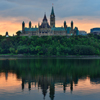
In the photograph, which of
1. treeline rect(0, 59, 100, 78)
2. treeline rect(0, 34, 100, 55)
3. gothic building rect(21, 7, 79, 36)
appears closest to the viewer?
treeline rect(0, 59, 100, 78)

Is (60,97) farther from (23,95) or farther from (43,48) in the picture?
(43,48)

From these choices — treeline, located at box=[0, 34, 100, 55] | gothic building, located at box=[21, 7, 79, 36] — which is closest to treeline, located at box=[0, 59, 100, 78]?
treeline, located at box=[0, 34, 100, 55]

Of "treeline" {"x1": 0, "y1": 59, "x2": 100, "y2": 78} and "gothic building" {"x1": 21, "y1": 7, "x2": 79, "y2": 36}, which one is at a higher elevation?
"gothic building" {"x1": 21, "y1": 7, "x2": 79, "y2": 36}

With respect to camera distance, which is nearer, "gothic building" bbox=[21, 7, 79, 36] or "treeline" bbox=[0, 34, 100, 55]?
"treeline" bbox=[0, 34, 100, 55]

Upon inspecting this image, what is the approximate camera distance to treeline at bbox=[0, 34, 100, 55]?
130 meters

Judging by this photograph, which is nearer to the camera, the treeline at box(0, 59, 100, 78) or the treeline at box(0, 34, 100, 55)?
the treeline at box(0, 59, 100, 78)

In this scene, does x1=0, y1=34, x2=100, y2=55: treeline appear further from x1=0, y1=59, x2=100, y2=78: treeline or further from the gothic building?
x1=0, y1=59, x2=100, y2=78: treeline

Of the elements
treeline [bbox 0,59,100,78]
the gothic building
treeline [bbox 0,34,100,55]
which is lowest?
treeline [bbox 0,59,100,78]

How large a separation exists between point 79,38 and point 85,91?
139 meters

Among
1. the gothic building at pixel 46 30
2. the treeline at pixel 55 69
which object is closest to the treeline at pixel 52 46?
the gothic building at pixel 46 30

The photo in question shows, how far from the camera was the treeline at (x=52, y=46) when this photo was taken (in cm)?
12988

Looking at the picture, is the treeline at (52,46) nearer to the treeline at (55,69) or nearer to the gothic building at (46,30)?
the gothic building at (46,30)

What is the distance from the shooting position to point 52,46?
5846 inches

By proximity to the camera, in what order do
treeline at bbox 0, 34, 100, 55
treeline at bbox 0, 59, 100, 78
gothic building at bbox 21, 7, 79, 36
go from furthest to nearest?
gothic building at bbox 21, 7, 79, 36 < treeline at bbox 0, 34, 100, 55 < treeline at bbox 0, 59, 100, 78
